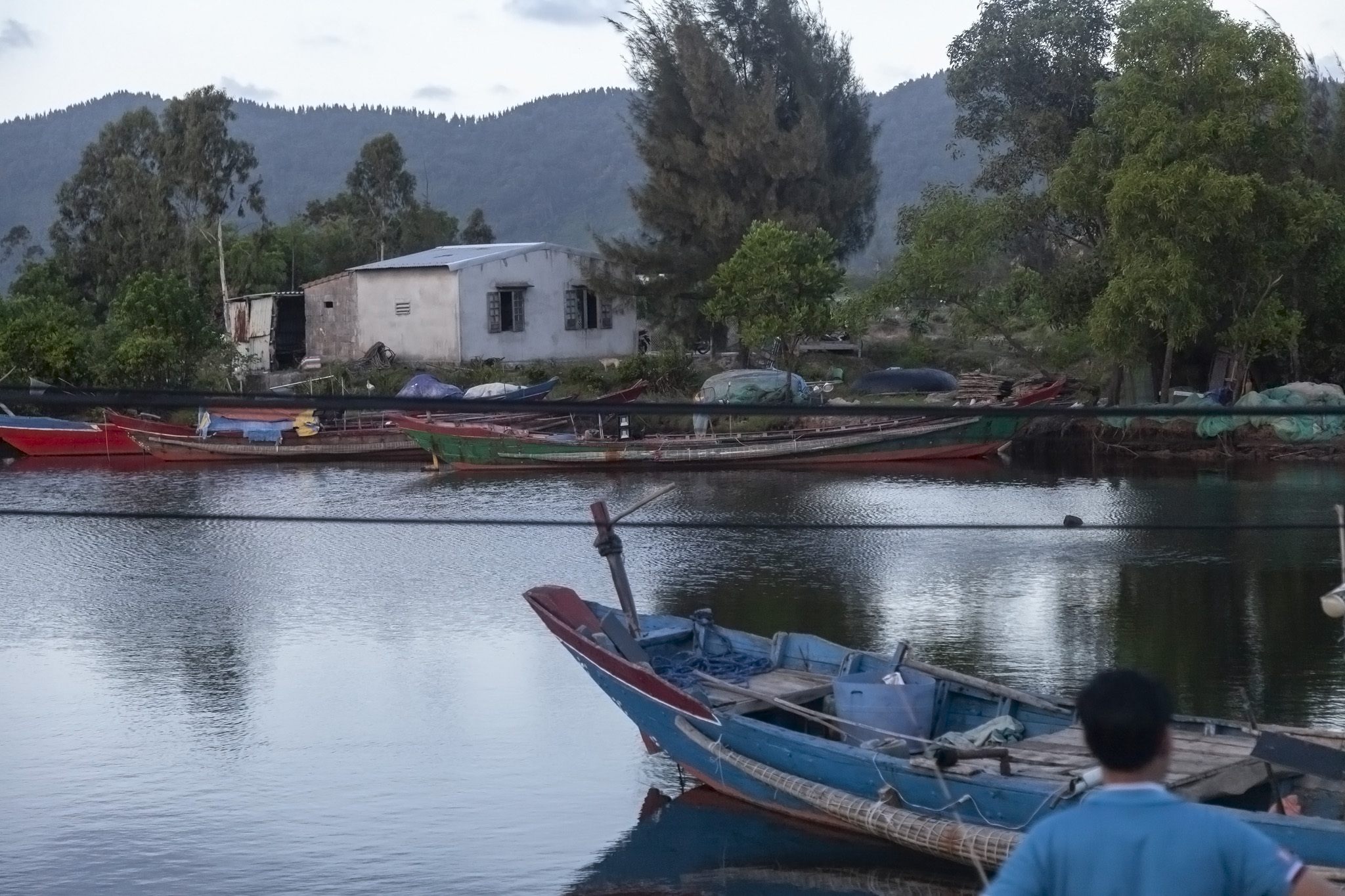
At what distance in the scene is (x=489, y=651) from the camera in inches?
624

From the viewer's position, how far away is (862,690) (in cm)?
1014

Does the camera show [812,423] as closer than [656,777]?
No

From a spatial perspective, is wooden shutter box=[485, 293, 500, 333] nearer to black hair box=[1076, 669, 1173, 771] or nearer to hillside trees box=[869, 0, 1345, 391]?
hillside trees box=[869, 0, 1345, 391]

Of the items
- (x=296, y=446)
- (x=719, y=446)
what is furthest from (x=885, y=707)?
(x=296, y=446)

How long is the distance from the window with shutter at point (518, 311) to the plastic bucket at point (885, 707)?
101ft

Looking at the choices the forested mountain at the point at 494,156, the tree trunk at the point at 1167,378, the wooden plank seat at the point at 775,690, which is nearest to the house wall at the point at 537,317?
the tree trunk at the point at 1167,378

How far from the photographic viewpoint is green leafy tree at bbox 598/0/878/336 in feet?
140

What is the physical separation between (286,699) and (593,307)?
2943cm

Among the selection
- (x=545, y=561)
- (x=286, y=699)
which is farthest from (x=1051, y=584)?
(x=286, y=699)

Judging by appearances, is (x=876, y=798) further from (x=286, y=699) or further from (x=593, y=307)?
(x=593, y=307)

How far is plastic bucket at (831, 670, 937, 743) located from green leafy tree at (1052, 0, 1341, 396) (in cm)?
1977

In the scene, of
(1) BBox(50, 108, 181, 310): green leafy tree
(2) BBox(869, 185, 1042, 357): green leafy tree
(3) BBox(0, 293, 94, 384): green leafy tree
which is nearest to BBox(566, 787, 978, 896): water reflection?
(2) BBox(869, 185, 1042, 357): green leafy tree

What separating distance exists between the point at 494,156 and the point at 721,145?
4332 inches

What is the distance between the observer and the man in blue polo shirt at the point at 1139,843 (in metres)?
2.93
